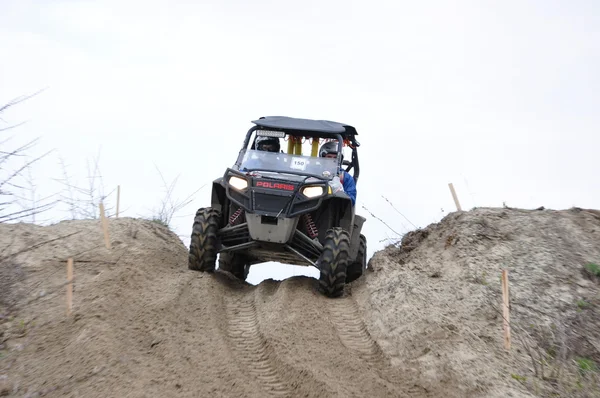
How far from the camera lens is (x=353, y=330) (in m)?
8.17

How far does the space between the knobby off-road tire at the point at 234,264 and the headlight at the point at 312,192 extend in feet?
6.38

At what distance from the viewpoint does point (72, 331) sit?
693 centimetres

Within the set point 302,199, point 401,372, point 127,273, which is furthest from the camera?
point 302,199

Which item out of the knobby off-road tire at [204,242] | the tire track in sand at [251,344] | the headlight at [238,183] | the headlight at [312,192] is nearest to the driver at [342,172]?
the headlight at [312,192]

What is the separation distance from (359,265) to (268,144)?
2.34 meters

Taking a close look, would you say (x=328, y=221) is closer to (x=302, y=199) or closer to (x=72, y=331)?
(x=302, y=199)

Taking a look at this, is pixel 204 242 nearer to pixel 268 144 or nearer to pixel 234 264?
pixel 234 264

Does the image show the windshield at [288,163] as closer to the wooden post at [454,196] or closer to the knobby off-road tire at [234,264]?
the knobby off-road tire at [234,264]

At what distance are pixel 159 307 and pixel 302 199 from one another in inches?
97.2

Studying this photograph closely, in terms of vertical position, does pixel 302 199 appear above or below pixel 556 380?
above

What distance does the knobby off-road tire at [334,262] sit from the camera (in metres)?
9.12

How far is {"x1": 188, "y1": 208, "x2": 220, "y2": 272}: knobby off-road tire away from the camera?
9.62 metres

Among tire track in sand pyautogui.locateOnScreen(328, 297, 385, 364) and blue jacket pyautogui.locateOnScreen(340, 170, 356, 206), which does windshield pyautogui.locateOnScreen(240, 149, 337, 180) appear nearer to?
blue jacket pyautogui.locateOnScreen(340, 170, 356, 206)

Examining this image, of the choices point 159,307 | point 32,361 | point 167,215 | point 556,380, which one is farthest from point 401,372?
point 167,215
